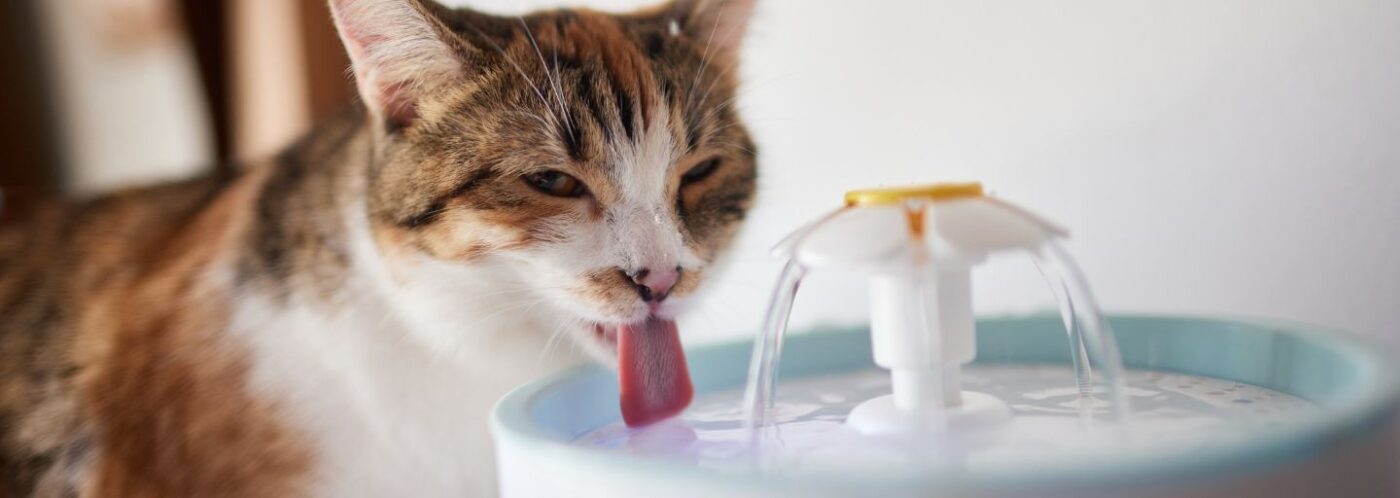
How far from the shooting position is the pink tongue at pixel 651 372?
62cm

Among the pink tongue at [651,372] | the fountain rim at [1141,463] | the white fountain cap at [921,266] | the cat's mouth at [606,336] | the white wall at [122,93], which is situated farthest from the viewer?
the white wall at [122,93]

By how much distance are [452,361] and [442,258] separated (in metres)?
0.09

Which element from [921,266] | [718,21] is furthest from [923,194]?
[718,21]

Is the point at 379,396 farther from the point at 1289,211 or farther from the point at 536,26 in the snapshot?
the point at 1289,211

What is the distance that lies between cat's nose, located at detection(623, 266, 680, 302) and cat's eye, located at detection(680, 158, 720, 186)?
0.11 meters

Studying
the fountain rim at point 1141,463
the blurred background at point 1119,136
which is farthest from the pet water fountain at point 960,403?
the blurred background at point 1119,136

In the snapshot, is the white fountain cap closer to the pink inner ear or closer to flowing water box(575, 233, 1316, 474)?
flowing water box(575, 233, 1316, 474)

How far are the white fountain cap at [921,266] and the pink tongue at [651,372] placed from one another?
14 centimetres

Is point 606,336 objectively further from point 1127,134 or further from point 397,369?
point 1127,134

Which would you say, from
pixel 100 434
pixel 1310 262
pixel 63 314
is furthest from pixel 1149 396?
pixel 63 314

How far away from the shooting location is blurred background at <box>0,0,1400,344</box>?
0.66m

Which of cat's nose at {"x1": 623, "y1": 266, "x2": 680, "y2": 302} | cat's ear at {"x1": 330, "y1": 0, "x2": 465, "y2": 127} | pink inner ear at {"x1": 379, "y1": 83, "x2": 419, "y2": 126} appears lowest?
cat's nose at {"x1": 623, "y1": 266, "x2": 680, "y2": 302}

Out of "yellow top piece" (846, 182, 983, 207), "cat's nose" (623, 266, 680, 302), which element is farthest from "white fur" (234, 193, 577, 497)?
"yellow top piece" (846, 182, 983, 207)

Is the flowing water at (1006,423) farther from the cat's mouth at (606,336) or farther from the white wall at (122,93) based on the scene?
the white wall at (122,93)
